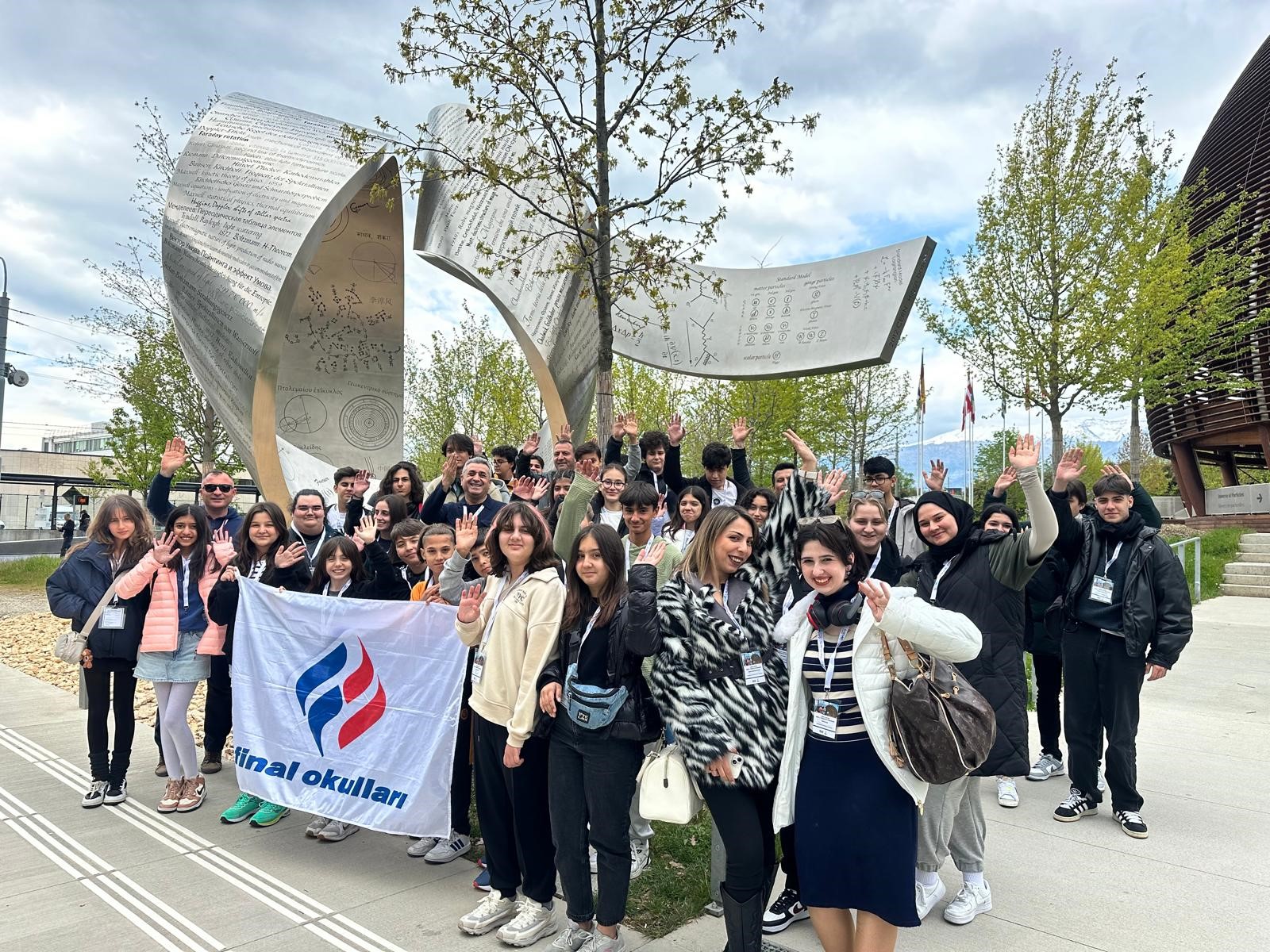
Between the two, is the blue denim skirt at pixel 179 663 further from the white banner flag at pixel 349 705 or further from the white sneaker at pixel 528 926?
the white sneaker at pixel 528 926

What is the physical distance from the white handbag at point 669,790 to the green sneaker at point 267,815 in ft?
9.13

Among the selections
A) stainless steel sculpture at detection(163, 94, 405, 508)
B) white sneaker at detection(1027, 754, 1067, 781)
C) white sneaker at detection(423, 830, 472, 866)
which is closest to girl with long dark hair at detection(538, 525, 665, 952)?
white sneaker at detection(423, 830, 472, 866)

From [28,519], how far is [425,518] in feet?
192

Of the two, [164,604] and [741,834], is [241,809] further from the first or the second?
[741,834]

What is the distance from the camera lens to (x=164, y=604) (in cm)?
477

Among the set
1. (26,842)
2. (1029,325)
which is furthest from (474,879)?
(1029,325)

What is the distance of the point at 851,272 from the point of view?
941 centimetres

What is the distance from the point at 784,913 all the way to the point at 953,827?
834 mm

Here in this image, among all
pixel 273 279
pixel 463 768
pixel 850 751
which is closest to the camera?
pixel 850 751

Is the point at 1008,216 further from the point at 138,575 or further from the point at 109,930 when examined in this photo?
the point at 109,930

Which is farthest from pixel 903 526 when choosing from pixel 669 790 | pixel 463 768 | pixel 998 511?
pixel 463 768

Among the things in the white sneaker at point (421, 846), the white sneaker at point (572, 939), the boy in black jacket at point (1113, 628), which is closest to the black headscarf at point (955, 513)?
the boy in black jacket at point (1113, 628)

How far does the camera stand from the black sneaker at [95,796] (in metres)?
4.90

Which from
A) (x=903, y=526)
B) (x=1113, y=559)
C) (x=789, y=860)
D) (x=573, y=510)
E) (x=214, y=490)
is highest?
(x=214, y=490)
